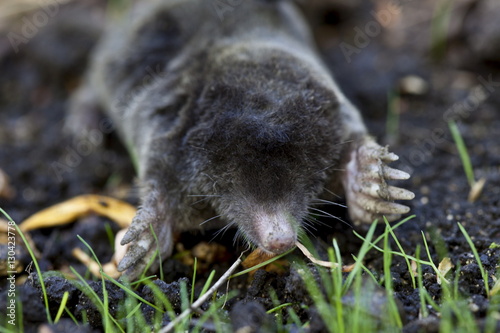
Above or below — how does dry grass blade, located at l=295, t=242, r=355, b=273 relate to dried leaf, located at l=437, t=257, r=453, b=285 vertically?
above

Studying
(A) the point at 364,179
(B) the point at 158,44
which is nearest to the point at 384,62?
(B) the point at 158,44
